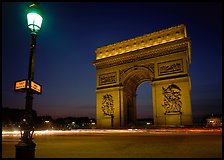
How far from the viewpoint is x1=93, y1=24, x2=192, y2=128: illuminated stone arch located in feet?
74.8

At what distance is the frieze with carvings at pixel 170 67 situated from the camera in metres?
23.6

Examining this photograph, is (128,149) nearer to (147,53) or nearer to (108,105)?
(147,53)

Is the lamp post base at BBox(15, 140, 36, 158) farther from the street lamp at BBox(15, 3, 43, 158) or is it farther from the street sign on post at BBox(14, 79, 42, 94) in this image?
the street sign on post at BBox(14, 79, 42, 94)

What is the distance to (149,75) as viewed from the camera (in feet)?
86.6

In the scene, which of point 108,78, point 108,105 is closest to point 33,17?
point 108,105

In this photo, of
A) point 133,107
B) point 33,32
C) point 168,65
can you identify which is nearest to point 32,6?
point 33,32

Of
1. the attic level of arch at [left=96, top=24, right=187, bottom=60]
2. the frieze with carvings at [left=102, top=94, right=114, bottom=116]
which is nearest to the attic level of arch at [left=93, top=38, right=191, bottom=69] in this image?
the attic level of arch at [left=96, top=24, right=187, bottom=60]

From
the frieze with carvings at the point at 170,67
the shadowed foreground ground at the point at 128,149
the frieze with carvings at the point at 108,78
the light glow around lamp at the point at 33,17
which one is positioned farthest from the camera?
the frieze with carvings at the point at 108,78

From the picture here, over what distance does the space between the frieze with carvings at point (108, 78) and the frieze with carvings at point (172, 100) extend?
278 inches

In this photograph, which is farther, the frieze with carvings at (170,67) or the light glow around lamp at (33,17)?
the frieze with carvings at (170,67)

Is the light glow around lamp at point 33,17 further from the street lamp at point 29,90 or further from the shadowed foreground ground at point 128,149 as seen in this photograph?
the shadowed foreground ground at point 128,149

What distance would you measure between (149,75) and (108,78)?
5416 millimetres

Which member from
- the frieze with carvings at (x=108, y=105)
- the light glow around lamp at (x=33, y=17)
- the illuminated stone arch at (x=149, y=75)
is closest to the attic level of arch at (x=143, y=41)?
the illuminated stone arch at (x=149, y=75)

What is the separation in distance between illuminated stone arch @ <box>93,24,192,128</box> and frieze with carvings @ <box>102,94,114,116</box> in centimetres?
12
